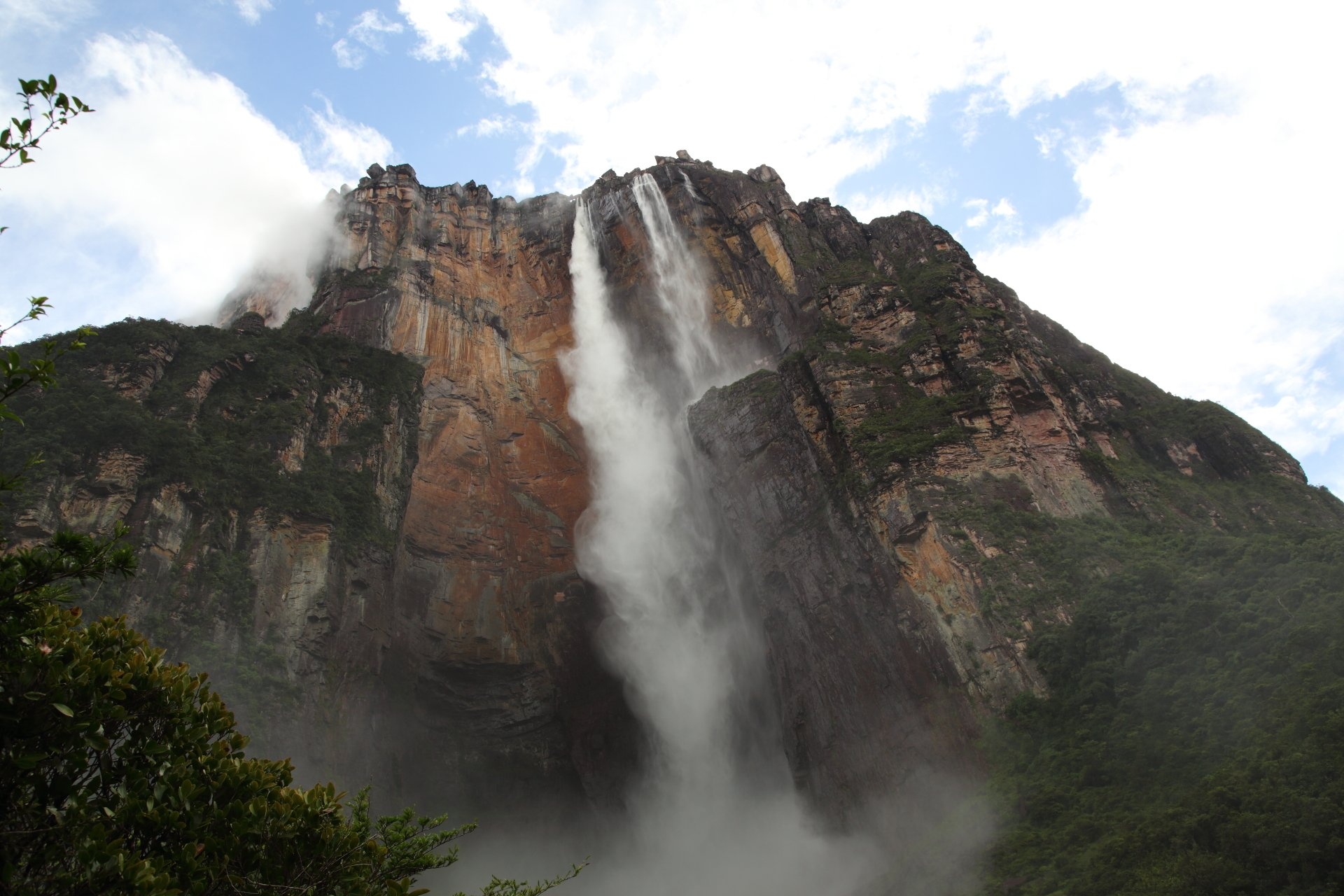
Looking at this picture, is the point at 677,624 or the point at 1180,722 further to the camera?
the point at 677,624

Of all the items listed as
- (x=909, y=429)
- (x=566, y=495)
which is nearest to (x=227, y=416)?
(x=566, y=495)

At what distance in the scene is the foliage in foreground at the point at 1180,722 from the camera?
13094 millimetres

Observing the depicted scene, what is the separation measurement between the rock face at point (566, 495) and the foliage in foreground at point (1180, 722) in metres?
1.31

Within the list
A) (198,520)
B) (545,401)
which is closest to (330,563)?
(198,520)

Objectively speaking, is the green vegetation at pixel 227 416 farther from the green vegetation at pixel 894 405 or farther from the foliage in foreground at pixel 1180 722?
the foliage in foreground at pixel 1180 722

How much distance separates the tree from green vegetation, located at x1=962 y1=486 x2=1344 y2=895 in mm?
12680

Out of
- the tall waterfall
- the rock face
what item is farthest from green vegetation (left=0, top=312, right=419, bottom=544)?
the tall waterfall

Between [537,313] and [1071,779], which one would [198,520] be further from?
[1071,779]

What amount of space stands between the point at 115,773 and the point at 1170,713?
733 inches

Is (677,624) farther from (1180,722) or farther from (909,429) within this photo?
(1180,722)

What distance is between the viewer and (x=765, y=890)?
22453 millimetres

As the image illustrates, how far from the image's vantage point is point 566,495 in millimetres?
34312

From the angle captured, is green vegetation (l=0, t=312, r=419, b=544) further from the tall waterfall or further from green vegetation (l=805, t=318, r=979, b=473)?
green vegetation (l=805, t=318, r=979, b=473)

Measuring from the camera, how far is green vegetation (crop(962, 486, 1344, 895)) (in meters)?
13.2
